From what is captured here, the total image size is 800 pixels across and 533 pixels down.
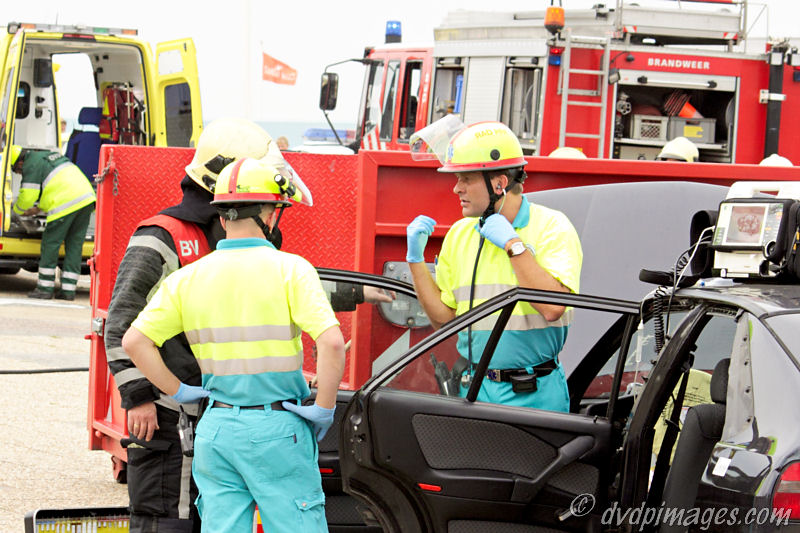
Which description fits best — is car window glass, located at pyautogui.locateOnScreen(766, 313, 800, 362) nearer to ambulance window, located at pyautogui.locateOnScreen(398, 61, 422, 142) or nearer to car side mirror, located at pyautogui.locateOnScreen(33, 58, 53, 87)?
ambulance window, located at pyautogui.locateOnScreen(398, 61, 422, 142)

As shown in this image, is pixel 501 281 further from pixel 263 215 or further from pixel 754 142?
pixel 754 142

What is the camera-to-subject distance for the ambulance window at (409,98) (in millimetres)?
11180

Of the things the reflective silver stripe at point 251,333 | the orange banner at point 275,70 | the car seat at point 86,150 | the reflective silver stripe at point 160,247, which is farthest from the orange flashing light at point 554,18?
the orange banner at point 275,70

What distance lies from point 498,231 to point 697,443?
4.12 feet

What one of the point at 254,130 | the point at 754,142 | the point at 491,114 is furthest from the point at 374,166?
the point at 754,142

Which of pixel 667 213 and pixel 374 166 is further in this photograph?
pixel 667 213

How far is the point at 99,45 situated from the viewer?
13398mm

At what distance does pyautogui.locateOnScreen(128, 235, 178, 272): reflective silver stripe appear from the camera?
4.15 m

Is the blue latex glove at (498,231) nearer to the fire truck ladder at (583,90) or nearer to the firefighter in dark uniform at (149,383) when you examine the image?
the firefighter in dark uniform at (149,383)

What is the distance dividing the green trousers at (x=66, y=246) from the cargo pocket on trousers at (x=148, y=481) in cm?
919

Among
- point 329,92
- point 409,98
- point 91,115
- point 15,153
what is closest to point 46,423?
point 409,98

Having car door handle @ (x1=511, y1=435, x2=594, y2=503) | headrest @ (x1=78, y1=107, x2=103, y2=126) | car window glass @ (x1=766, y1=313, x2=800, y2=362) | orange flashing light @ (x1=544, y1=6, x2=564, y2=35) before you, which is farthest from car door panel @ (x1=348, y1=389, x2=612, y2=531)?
headrest @ (x1=78, y1=107, x2=103, y2=126)

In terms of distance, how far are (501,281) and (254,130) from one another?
1126 mm

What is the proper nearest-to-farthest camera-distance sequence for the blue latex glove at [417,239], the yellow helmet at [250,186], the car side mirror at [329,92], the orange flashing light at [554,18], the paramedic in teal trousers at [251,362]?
the paramedic in teal trousers at [251,362]
the yellow helmet at [250,186]
the blue latex glove at [417,239]
the orange flashing light at [554,18]
the car side mirror at [329,92]
